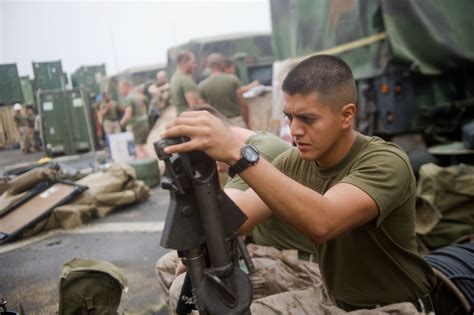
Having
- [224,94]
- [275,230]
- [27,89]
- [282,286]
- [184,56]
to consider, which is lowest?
[282,286]

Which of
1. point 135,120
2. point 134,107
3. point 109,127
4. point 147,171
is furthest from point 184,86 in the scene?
point 134,107

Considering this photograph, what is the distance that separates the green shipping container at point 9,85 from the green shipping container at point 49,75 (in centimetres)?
11

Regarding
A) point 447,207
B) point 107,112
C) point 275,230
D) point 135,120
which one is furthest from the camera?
point 135,120

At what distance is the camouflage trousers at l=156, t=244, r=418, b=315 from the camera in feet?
5.74

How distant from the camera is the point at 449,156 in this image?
409cm

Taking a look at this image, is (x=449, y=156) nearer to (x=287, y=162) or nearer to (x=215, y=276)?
(x=287, y=162)

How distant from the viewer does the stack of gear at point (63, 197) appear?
1.95 metres

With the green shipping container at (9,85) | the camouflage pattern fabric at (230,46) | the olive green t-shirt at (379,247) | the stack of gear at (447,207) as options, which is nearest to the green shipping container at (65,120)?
the green shipping container at (9,85)

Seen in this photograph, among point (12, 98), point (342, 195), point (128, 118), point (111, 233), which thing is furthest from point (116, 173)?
point (342, 195)

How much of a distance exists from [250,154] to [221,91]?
4.56m

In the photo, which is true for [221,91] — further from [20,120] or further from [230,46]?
[230,46]

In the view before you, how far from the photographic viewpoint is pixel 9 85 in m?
1.71

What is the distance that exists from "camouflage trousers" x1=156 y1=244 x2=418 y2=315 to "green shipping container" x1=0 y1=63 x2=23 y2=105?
3.54 ft

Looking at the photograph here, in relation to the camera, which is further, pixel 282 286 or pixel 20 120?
pixel 282 286
